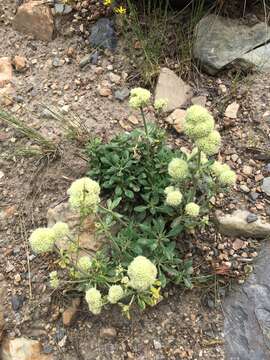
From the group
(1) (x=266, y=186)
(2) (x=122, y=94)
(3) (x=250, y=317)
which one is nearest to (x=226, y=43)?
(2) (x=122, y=94)

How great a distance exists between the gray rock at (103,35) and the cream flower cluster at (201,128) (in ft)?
7.66

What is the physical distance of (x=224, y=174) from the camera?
10.4 ft

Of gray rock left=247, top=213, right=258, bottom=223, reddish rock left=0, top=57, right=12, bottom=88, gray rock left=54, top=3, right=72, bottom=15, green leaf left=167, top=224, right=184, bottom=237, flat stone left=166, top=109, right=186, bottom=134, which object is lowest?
gray rock left=247, top=213, right=258, bottom=223

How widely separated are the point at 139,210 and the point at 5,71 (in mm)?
2351

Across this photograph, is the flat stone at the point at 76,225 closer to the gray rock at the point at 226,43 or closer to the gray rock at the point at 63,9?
the gray rock at the point at 226,43

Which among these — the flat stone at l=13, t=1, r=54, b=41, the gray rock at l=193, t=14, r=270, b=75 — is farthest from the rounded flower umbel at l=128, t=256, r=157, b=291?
the flat stone at l=13, t=1, r=54, b=41

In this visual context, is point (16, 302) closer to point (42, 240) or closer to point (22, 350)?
point (22, 350)

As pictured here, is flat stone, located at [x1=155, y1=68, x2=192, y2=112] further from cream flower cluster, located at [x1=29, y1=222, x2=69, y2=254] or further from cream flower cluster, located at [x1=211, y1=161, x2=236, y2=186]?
cream flower cluster, located at [x1=29, y1=222, x2=69, y2=254]

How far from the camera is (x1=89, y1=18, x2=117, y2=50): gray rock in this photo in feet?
16.1

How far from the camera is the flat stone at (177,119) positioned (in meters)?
4.32

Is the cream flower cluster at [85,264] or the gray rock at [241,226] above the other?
the cream flower cluster at [85,264]

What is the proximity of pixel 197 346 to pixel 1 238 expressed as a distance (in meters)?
1.80

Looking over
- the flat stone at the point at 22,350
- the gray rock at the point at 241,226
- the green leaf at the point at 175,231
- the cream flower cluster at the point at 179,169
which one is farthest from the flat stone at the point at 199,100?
the flat stone at the point at 22,350

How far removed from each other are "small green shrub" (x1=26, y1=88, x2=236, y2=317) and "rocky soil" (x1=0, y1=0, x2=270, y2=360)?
0.21 m
